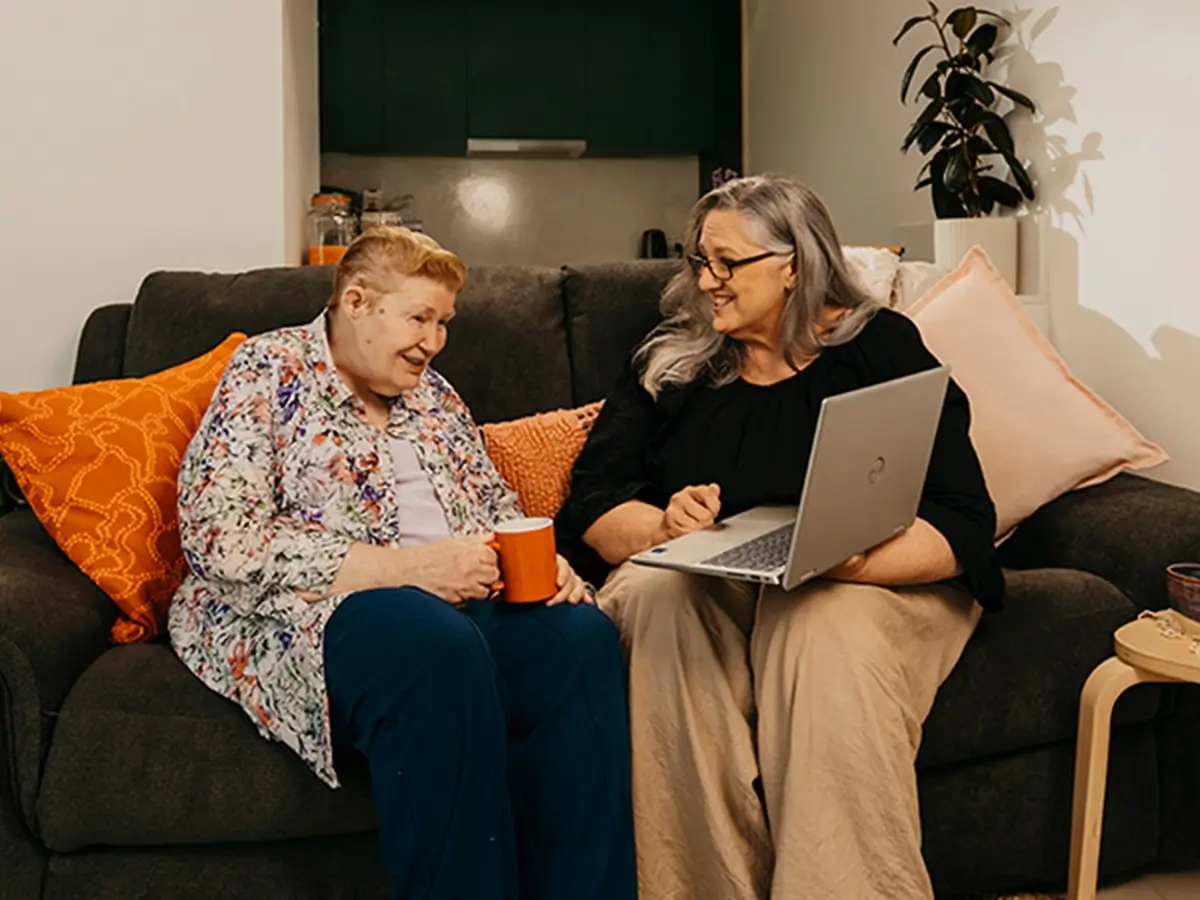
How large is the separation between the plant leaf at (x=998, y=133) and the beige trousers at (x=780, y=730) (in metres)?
1.37

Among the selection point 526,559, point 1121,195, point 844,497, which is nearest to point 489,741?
point 526,559

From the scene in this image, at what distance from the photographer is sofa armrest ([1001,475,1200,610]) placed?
5.98 feet

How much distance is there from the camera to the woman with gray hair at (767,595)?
1.46m

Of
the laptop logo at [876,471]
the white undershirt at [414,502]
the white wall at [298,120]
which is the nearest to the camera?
the laptop logo at [876,471]

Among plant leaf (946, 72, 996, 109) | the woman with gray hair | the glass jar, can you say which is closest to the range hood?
the glass jar

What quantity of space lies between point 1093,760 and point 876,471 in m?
0.53

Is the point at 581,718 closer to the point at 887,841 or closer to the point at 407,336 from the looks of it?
the point at 887,841

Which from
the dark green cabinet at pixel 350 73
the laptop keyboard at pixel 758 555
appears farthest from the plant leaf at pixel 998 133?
the dark green cabinet at pixel 350 73

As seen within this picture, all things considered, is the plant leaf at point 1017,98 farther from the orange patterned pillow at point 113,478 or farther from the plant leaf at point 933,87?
the orange patterned pillow at point 113,478

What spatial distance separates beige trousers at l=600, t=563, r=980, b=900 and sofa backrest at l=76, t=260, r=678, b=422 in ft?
2.09

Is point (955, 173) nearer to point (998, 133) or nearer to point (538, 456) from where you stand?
point (998, 133)

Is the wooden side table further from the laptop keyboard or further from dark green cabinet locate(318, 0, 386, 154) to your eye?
dark green cabinet locate(318, 0, 386, 154)

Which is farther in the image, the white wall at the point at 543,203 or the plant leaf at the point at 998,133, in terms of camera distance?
the white wall at the point at 543,203

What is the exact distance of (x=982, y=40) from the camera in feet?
9.12
